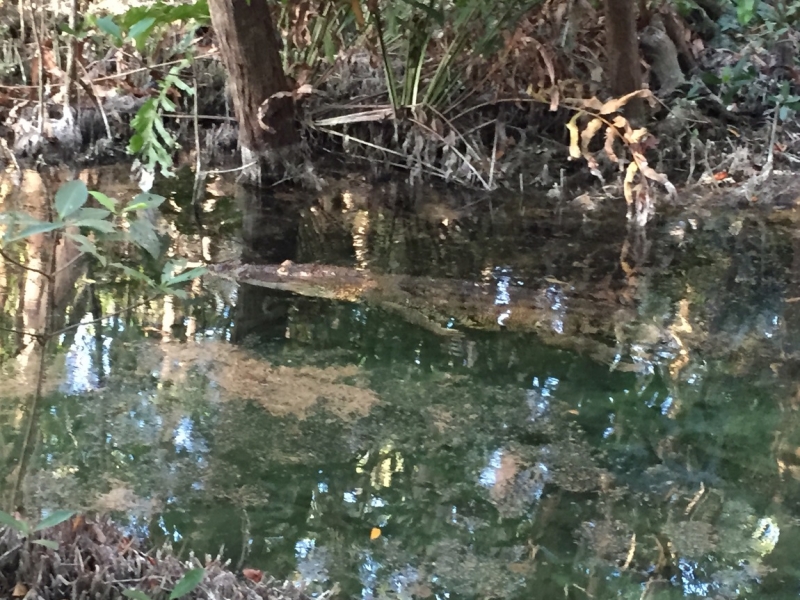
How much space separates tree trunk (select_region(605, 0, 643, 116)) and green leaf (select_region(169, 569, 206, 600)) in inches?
120

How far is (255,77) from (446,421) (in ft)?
7.55

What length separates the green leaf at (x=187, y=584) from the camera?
0.86m

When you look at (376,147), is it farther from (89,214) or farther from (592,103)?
(89,214)

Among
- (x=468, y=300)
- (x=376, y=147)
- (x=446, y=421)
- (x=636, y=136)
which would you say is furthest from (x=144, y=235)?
(x=376, y=147)

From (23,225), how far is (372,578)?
0.76 m

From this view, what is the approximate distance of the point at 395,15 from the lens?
365 cm

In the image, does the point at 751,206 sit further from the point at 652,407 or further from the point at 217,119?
the point at 217,119

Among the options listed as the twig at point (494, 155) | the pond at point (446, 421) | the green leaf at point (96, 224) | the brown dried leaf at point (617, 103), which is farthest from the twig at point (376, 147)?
the green leaf at point (96, 224)

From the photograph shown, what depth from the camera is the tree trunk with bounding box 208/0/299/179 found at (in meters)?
3.27

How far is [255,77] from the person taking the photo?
11.4 feet

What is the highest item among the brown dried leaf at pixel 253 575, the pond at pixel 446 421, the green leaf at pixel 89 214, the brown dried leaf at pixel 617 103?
the brown dried leaf at pixel 617 103

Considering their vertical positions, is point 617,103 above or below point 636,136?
above

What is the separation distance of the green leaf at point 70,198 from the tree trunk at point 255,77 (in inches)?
99.7

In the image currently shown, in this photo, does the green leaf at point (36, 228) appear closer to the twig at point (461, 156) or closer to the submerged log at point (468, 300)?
the submerged log at point (468, 300)
